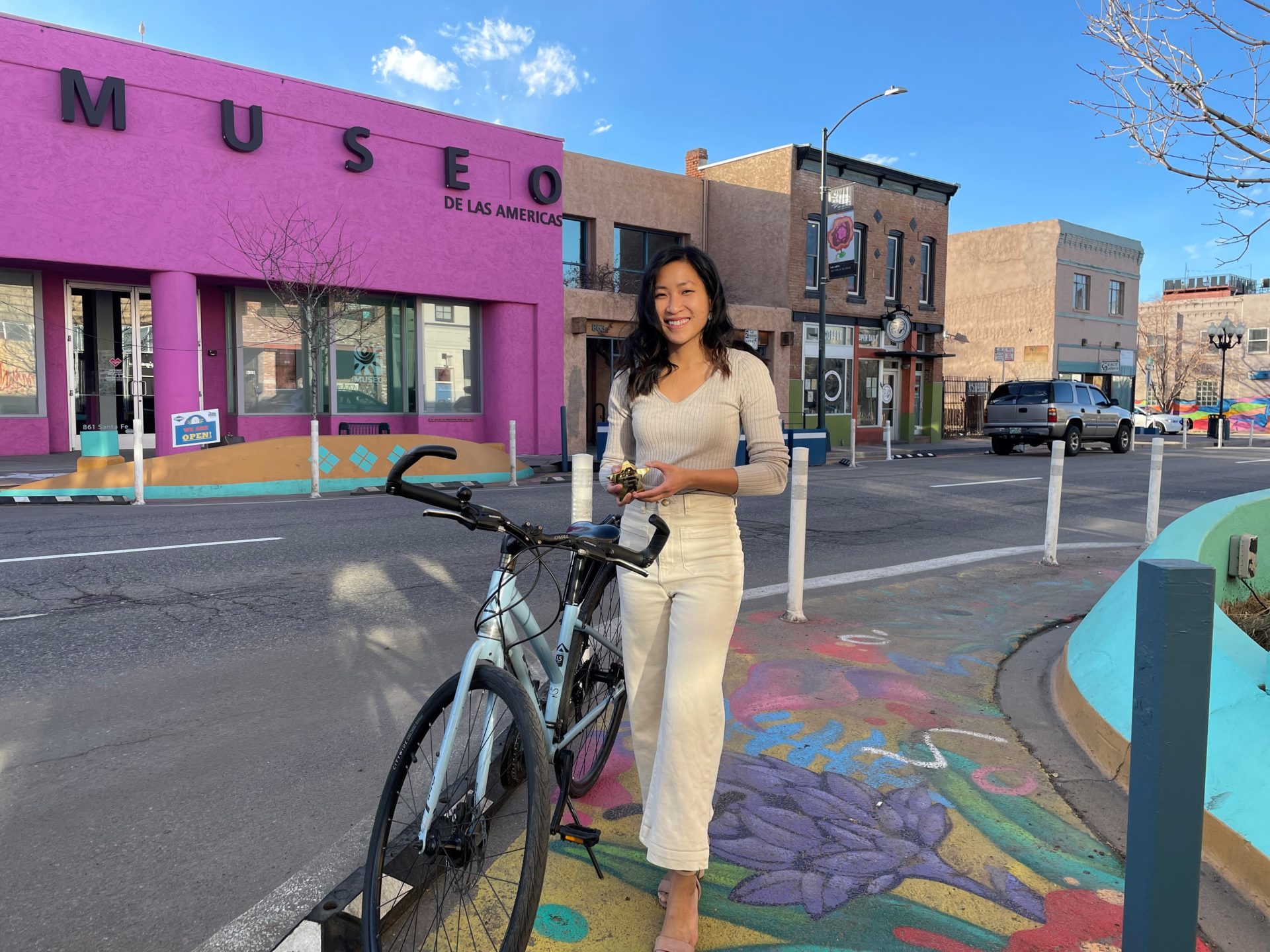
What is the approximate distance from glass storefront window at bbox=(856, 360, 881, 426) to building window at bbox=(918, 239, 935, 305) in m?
3.47

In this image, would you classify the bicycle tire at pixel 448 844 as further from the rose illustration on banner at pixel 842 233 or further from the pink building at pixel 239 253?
the rose illustration on banner at pixel 842 233

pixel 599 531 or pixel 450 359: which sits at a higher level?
pixel 450 359

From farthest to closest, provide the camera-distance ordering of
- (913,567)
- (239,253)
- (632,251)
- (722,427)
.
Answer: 1. (632,251)
2. (239,253)
3. (913,567)
4. (722,427)

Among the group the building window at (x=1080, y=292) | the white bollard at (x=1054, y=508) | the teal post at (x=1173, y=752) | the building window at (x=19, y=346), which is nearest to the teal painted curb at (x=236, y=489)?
the building window at (x=19, y=346)

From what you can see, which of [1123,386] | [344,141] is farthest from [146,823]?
[1123,386]

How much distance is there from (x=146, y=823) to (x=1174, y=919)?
318 centimetres

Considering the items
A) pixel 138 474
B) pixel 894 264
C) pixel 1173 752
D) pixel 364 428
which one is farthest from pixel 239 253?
pixel 894 264

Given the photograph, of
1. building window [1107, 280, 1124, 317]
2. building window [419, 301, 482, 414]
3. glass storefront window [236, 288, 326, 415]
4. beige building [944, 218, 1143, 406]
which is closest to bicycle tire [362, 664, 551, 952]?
glass storefront window [236, 288, 326, 415]

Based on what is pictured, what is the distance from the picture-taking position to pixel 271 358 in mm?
18359

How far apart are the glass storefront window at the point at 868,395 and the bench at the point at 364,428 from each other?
613 inches

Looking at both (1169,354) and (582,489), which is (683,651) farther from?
(1169,354)

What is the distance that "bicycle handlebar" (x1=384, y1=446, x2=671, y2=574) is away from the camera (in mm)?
2201

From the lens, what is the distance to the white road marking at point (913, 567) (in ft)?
22.6

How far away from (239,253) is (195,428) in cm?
511
